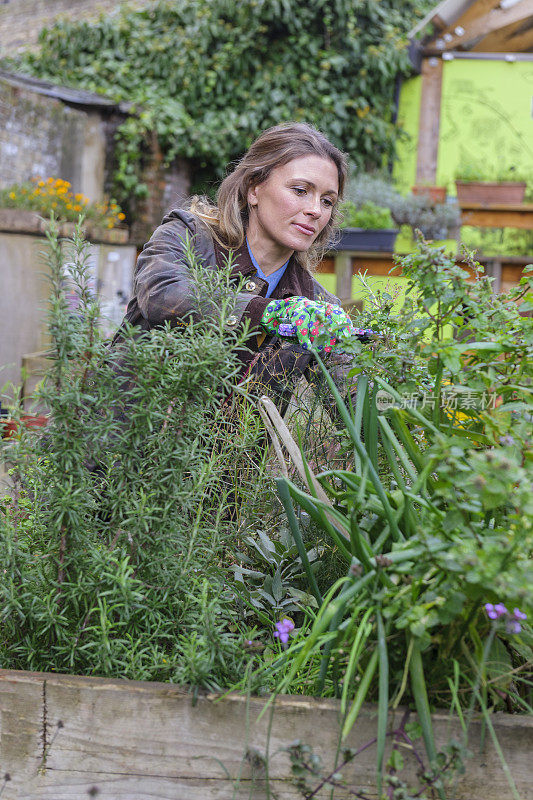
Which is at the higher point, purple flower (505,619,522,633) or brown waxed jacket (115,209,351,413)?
brown waxed jacket (115,209,351,413)

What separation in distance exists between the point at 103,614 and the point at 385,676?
14.1 inches

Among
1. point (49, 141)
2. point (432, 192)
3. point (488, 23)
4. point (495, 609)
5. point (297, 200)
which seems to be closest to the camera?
point (495, 609)

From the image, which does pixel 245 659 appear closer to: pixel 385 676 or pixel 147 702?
pixel 147 702

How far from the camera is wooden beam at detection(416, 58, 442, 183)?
855 centimetres

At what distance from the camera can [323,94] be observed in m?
8.38

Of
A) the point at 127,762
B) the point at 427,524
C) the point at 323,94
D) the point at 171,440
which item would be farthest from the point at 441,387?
the point at 323,94

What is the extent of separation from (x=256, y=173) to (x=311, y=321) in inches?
32.5

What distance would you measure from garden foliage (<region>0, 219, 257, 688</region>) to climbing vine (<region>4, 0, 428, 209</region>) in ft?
24.2

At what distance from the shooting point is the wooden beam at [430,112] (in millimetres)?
8555

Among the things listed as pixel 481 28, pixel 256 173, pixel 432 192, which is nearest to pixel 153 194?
pixel 432 192

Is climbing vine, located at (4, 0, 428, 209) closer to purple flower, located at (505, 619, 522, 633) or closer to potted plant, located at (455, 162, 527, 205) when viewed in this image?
potted plant, located at (455, 162, 527, 205)

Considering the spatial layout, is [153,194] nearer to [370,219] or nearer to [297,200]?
[370,219]

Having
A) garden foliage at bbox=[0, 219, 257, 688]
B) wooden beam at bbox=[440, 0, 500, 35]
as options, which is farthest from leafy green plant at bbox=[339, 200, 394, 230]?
garden foliage at bbox=[0, 219, 257, 688]

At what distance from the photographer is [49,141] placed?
7465mm
